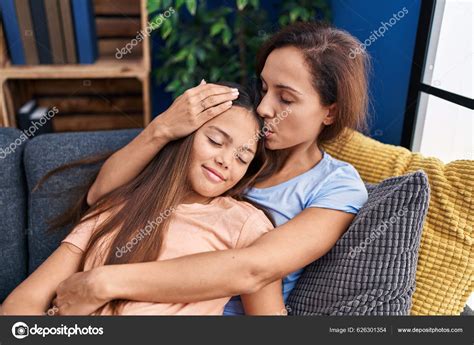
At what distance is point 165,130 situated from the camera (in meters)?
0.97

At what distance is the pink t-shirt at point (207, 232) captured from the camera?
A: 87 cm

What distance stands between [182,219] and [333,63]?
44cm

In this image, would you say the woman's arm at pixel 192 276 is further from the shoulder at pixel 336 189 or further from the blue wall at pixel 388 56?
the blue wall at pixel 388 56

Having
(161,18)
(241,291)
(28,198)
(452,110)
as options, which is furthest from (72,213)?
(452,110)

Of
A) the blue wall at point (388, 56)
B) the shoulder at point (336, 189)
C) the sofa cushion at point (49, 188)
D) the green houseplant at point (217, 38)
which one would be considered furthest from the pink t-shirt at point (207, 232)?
the green houseplant at point (217, 38)

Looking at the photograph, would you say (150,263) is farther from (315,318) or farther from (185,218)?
(315,318)

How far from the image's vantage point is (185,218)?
2.99 ft

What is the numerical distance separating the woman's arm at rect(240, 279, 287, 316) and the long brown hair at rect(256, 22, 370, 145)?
39cm

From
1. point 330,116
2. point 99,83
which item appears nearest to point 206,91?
point 330,116

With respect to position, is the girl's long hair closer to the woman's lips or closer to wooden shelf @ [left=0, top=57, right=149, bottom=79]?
the woman's lips

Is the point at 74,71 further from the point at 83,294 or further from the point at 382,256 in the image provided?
the point at 382,256

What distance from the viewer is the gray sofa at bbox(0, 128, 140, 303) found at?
1.16 m

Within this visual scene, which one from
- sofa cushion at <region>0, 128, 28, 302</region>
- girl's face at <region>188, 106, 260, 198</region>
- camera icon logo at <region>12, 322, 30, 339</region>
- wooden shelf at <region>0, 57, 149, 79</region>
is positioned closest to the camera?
camera icon logo at <region>12, 322, 30, 339</region>

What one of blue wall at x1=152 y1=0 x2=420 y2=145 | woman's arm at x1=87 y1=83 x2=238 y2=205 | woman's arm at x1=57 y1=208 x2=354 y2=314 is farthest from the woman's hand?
blue wall at x1=152 y1=0 x2=420 y2=145
